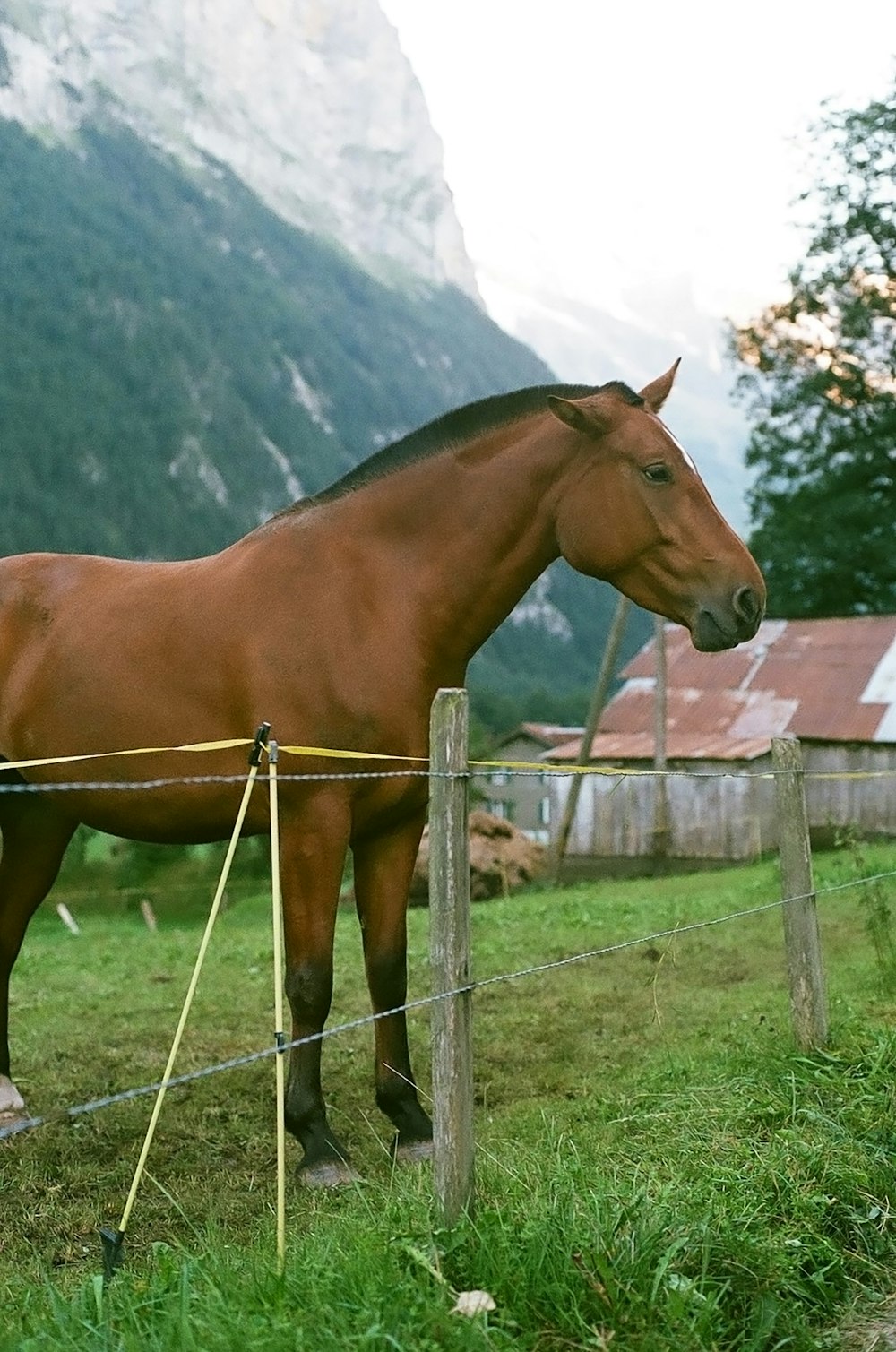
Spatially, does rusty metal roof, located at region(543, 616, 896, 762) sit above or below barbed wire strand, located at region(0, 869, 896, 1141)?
above

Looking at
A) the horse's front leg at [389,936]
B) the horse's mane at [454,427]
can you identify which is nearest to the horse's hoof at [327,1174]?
the horse's front leg at [389,936]

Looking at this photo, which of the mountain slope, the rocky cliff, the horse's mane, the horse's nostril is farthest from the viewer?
the rocky cliff

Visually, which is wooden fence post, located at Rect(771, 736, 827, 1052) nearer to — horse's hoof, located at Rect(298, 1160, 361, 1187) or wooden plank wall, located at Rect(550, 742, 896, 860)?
horse's hoof, located at Rect(298, 1160, 361, 1187)

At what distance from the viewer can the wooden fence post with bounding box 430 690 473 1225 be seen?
9.98 ft

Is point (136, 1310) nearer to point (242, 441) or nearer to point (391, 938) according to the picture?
point (391, 938)

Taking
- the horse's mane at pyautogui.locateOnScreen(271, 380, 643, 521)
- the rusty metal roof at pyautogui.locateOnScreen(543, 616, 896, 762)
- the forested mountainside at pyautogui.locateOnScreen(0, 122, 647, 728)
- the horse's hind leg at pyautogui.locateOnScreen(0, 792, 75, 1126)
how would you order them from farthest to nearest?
the forested mountainside at pyautogui.locateOnScreen(0, 122, 647, 728)
the rusty metal roof at pyautogui.locateOnScreen(543, 616, 896, 762)
the horse's hind leg at pyautogui.locateOnScreen(0, 792, 75, 1126)
the horse's mane at pyautogui.locateOnScreen(271, 380, 643, 521)

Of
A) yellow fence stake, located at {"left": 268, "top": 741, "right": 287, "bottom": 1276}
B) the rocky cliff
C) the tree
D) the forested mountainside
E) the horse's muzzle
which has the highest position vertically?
the rocky cliff

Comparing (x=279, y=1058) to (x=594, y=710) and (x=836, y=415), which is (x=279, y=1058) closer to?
(x=594, y=710)

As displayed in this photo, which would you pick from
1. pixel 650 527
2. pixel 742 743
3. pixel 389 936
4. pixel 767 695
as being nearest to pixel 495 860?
pixel 742 743

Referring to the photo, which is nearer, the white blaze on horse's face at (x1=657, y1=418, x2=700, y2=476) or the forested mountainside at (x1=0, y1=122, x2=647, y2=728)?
the white blaze on horse's face at (x1=657, y1=418, x2=700, y2=476)

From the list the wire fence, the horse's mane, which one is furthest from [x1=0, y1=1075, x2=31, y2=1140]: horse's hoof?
the horse's mane

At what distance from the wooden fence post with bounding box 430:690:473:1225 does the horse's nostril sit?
1449 mm

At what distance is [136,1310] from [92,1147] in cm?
232

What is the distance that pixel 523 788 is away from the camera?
3616cm
